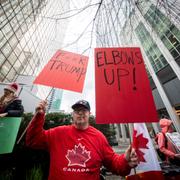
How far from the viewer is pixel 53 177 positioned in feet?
4.53

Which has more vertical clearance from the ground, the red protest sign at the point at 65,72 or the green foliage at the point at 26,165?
the red protest sign at the point at 65,72

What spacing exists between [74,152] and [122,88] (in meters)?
0.89

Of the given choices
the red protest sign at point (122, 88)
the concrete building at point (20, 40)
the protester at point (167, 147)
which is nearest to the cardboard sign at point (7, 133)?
the red protest sign at point (122, 88)

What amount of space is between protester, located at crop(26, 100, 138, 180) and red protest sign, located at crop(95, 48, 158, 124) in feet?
1.14

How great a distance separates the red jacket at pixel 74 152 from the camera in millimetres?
1377

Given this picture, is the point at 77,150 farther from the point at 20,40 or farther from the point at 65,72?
the point at 20,40

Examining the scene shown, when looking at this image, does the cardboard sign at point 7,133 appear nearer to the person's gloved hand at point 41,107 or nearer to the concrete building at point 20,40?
the person's gloved hand at point 41,107

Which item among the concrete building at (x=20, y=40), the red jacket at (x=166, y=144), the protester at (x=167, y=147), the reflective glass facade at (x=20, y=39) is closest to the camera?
the protester at (x=167, y=147)

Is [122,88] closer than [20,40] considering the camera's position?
Yes

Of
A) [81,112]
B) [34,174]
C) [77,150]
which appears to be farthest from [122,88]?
[34,174]

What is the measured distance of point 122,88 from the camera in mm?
1560

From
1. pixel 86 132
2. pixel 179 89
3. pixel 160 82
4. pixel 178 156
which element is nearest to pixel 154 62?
pixel 160 82

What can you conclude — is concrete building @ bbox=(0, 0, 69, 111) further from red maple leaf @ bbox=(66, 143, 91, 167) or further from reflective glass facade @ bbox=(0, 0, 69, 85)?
red maple leaf @ bbox=(66, 143, 91, 167)

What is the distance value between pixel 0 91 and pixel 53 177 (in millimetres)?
4605
